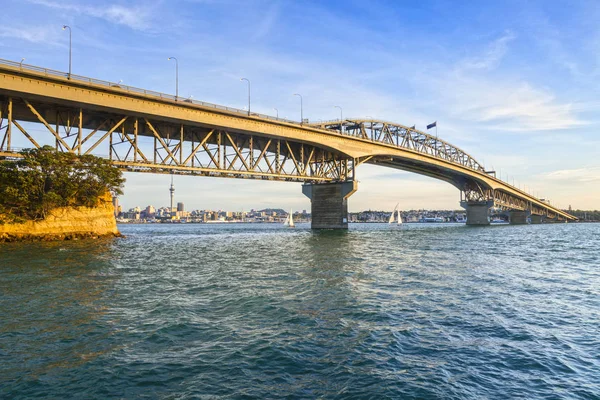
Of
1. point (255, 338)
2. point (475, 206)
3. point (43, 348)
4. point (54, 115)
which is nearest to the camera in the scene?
point (43, 348)

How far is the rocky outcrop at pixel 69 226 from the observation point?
40469 mm

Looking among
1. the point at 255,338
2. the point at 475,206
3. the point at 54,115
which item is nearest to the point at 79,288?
the point at 255,338

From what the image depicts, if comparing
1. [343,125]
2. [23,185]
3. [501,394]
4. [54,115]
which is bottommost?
[501,394]

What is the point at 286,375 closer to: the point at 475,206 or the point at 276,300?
the point at 276,300

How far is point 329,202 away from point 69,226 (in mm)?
51865

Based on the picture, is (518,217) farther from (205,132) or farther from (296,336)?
(296,336)

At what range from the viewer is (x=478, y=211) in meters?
136

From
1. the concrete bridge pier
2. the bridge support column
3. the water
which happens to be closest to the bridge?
the bridge support column

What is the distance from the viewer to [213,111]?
57.4 m

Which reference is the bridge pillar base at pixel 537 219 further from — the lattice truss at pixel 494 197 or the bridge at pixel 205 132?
the bridge at pixel 205 132

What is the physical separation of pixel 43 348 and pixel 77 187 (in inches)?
1584

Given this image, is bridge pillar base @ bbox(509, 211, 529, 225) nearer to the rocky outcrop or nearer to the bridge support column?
the bridge support column

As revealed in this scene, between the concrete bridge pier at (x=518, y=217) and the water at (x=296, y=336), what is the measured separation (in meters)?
168

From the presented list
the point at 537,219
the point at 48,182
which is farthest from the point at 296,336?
the point at 537,219
